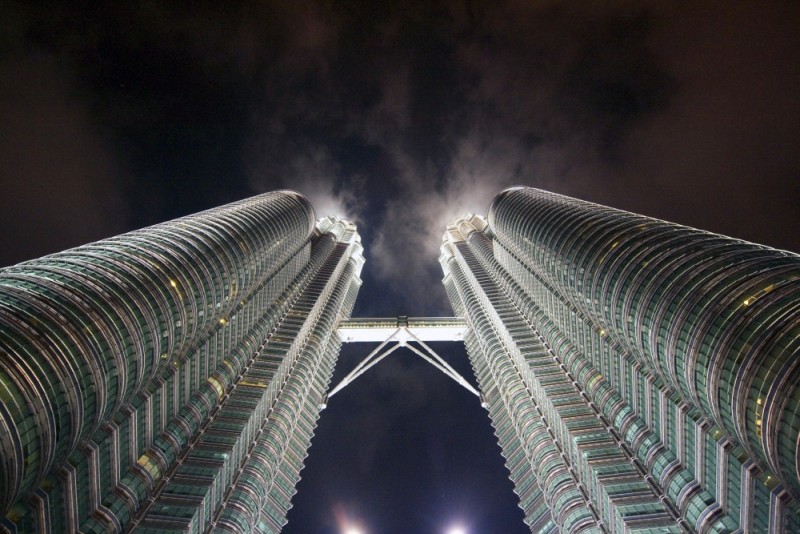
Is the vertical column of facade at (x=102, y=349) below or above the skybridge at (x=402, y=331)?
below

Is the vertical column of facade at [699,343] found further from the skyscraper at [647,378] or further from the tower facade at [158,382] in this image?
the tower facade at [158,382]

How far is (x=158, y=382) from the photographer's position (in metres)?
81.0

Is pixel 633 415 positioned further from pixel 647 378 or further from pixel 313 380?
pixel 313 380

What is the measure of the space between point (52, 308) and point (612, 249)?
253 feet

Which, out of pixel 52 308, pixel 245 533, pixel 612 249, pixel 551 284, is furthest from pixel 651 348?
pixel 52 308

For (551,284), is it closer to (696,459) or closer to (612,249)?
(612,249)

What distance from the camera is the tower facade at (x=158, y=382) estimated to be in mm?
51219

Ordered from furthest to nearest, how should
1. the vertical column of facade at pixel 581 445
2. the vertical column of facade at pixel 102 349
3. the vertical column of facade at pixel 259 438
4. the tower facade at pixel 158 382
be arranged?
the vertical column of facade at pixel 259 438 → the vertical column of facade at pixel 581 445 → the tower facade at pixel 158 382 → the vertical column of facade at pixel 102 349

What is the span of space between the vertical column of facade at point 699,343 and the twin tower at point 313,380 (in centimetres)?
26

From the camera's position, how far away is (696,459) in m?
69.2

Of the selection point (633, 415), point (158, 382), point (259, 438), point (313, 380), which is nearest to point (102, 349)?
point (158, 382)

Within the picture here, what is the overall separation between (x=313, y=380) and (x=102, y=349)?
79.5m

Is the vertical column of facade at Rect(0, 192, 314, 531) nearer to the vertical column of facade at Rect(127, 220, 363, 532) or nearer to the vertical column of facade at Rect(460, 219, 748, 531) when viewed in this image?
the vertical column of facade at Rect(127, 220, 363, 532)

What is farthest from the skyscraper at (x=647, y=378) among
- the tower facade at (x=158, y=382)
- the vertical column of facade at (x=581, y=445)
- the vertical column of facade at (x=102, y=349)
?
the vertical column of facade at (x=102, y=349)
